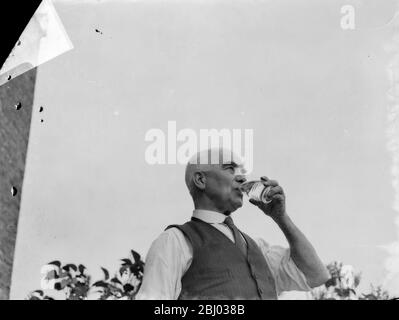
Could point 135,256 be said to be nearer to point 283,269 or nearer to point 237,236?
point 237,236

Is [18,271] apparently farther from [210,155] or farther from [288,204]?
[288,204]

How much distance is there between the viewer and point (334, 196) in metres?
2.28

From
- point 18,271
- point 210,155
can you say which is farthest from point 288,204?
point 18,271

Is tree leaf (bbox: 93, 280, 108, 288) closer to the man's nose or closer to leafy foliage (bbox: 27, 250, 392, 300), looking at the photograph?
leafy foliage (bbox: 27, 250, 392, 300)

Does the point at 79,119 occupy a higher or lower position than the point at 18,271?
higher

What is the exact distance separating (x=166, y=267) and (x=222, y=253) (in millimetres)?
197

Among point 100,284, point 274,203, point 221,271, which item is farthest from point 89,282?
point 274,203

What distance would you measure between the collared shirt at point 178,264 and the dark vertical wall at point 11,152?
0.53 metres
